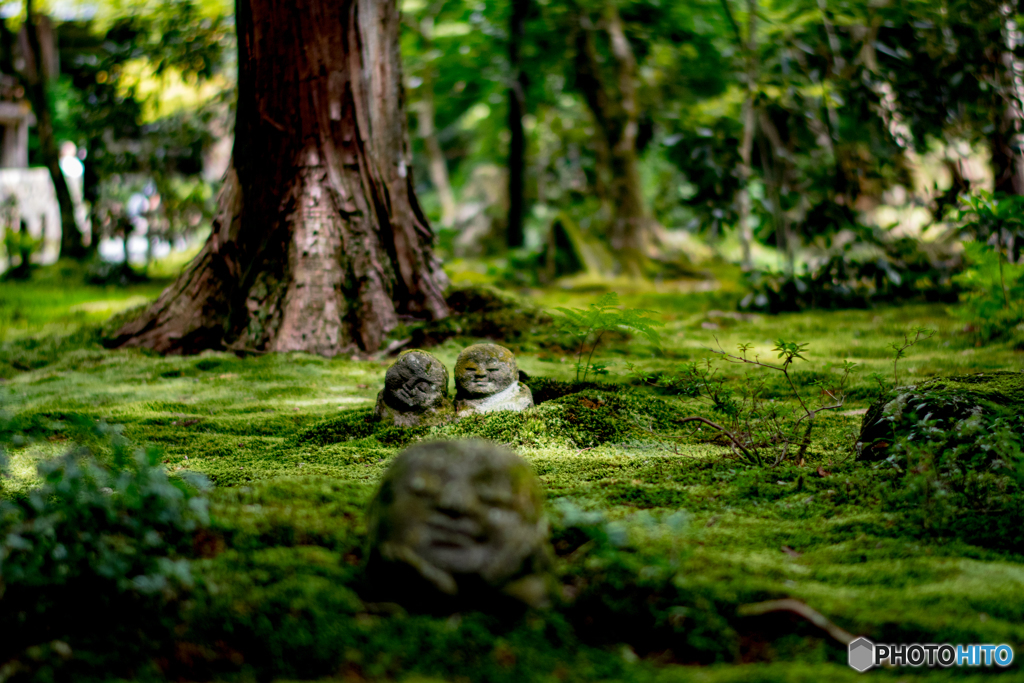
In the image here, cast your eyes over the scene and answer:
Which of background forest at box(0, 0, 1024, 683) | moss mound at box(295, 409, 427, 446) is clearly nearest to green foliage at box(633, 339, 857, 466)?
background forest at box(0, 0, 1024, 683)

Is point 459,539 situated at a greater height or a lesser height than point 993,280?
lesser

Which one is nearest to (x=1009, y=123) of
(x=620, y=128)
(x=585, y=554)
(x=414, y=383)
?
(x=620, y=128)

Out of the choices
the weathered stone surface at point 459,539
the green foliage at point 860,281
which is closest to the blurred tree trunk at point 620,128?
the green foliage at point 860,281

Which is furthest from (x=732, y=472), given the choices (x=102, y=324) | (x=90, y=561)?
(x=102, y=324)

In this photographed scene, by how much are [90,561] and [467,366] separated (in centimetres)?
188

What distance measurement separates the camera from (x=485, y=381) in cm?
337

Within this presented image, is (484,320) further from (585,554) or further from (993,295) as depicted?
(993,295)

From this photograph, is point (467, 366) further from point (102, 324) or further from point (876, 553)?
point (102, 324)

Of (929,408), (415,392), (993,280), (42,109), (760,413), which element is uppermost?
(42,109)

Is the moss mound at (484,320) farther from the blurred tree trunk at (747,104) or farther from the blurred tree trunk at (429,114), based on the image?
the blurred tree trunk at (429,114)

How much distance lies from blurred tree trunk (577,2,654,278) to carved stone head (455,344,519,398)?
19.0ft

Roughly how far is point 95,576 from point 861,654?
6.41 feet

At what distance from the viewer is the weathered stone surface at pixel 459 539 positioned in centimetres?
163

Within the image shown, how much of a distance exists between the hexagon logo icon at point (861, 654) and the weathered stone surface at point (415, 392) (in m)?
2.13
